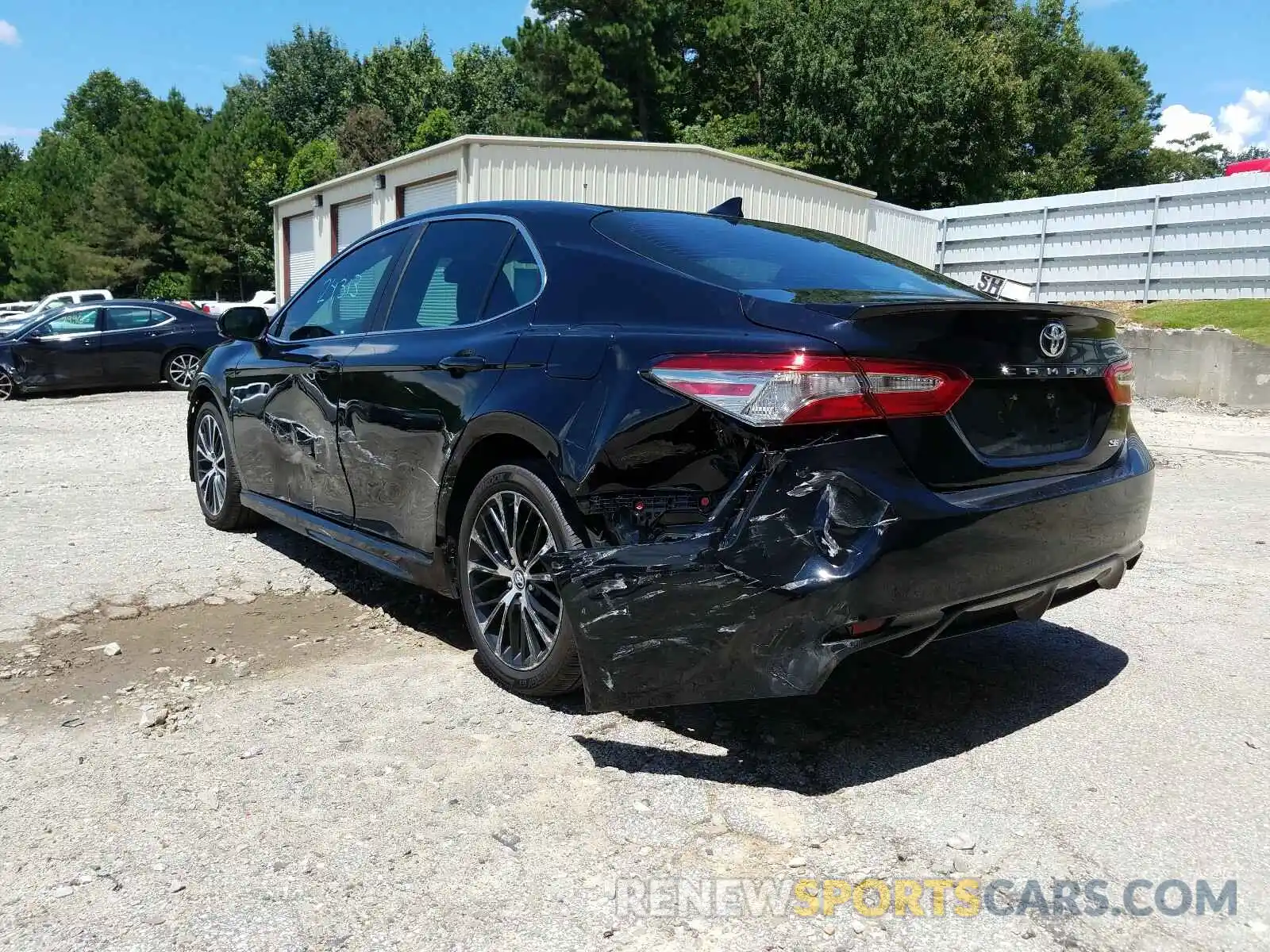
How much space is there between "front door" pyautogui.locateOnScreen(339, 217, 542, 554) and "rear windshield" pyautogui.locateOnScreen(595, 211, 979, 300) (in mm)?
414

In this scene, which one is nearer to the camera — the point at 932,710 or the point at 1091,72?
the point at 932,710

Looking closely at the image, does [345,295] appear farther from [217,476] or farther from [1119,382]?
[1119,382]

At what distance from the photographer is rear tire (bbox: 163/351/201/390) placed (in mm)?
15867

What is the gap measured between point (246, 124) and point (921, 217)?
4622cm

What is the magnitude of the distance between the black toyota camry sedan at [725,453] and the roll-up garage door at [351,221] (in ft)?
63.2

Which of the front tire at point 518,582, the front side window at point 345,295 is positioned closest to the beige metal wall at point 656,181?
the front side window at point 345,295

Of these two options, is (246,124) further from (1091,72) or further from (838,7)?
(1091,72)

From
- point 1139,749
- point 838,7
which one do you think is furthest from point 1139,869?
point 838,7

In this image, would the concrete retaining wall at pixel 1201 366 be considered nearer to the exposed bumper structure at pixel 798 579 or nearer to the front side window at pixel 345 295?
the front side window at pixel 345 295

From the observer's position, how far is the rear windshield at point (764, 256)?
3.12 m

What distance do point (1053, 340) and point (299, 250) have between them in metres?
26.3

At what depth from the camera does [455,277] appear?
12.9 feet

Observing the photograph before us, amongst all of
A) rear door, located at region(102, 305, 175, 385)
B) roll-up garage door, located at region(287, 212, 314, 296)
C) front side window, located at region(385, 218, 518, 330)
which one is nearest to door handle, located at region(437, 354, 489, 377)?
front side window, located at region(385, 218, 518, 330)

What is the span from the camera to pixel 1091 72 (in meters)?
46.4
